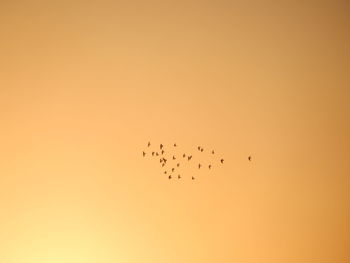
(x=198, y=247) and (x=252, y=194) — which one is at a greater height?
(x=252, y=194)

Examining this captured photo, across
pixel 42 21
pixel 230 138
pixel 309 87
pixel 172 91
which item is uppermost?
pixel 42 21

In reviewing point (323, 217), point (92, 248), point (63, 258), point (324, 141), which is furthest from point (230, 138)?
point (63, 258)

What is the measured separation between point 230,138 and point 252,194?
36 cm

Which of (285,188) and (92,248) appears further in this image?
(285,188)

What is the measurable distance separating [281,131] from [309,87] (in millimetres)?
346

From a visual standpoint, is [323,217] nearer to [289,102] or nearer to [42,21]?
[289,102]

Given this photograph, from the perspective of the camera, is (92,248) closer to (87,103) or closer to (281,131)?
(87,103)

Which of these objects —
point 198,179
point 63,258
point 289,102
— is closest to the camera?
point 63,258

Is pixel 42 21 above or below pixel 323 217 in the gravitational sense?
above

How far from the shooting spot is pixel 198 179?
2.05m

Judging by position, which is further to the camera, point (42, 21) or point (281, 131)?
point (281, 131)

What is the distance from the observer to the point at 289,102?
7.18 ft

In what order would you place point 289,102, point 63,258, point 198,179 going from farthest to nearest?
point 289,102, point 198,179, point 63,258

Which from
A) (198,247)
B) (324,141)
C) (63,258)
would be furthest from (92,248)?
(324,141)
